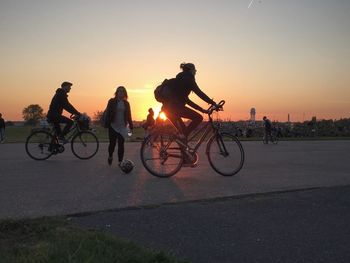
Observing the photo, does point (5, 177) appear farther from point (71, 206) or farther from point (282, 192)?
point (282, 192)

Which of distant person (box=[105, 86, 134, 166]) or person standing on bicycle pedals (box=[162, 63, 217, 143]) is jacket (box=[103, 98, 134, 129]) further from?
person standing on bicycle pedals (box=[162, 63, 217, 143])

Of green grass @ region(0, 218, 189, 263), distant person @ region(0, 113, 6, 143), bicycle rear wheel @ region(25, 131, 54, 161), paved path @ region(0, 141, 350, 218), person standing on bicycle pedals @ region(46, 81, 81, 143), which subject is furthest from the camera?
distant person @ region(0, 113, 6, 143)

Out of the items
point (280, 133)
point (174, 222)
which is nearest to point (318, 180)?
point (174, 222)

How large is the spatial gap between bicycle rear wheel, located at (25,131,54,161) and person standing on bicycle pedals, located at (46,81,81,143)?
0.30m

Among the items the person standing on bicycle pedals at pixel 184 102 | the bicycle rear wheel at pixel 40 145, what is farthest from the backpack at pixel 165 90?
the bicycle rear wheel at pixel 40 145

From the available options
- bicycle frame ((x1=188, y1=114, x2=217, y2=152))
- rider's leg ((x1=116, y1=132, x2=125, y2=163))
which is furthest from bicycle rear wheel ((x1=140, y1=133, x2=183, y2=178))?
rider's leg ((x1=116, y1=132, x2=125, y2=163))

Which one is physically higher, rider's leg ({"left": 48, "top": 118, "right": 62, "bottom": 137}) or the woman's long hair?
the woman's long hair

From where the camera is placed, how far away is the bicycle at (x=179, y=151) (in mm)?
9383

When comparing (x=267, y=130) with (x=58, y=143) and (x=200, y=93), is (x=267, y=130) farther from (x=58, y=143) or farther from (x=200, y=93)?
(x=200, y=93)

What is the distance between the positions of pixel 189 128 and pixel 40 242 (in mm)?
5414

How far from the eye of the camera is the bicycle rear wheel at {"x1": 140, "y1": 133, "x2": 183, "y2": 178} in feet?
30.8

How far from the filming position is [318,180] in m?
9.09

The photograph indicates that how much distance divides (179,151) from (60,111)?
16.3 ft

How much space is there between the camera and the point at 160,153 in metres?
9.42
